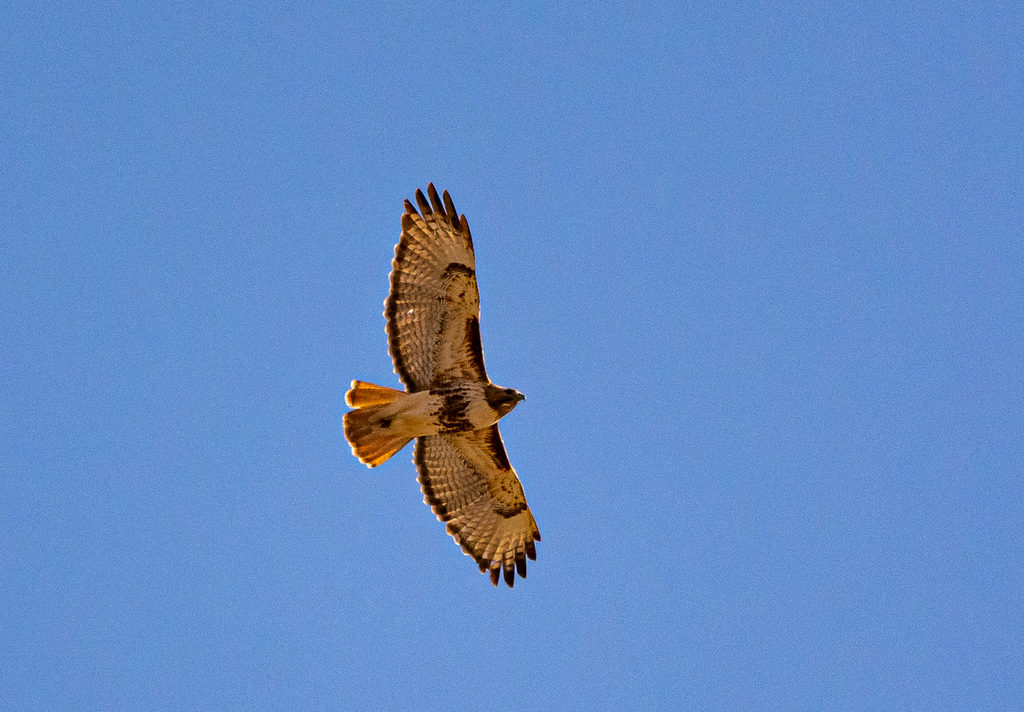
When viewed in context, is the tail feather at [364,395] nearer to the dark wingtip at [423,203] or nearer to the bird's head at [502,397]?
the bird's head at [502,397]

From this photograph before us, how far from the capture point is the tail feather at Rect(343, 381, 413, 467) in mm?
12188

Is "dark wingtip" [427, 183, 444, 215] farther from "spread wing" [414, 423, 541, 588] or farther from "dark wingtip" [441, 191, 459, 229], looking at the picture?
"spread wing" [414, 423, 541, 588]

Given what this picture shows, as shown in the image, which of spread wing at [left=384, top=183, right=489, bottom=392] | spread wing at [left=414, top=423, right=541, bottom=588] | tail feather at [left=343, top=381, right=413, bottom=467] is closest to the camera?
tail feather at [left=343, top=381, right=413, bottom=467]

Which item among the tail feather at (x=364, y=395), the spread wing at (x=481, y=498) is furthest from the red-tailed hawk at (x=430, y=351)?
the spread wing at (x=481, y=498)

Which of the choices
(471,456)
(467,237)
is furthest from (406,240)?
(471,456)

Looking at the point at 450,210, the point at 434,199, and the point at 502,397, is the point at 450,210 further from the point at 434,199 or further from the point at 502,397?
the point at 502,397

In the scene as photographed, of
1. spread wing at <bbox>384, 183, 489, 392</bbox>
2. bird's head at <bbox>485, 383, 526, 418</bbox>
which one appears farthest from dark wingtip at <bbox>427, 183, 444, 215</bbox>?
bird's head at <bbox>485, 383, 526, 418</bbox>

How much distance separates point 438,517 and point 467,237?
122 inches

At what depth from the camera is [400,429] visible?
40.7 ft

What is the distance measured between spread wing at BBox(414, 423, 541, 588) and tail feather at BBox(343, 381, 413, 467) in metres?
0.94

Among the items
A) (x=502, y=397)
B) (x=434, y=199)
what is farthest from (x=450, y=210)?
(x=502, y=397)

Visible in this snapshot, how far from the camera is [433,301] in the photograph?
12.4 metres

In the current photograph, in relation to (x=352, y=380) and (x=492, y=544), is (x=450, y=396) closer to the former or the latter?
(x=352, y=380)

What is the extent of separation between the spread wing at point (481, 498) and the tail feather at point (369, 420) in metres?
0.94
